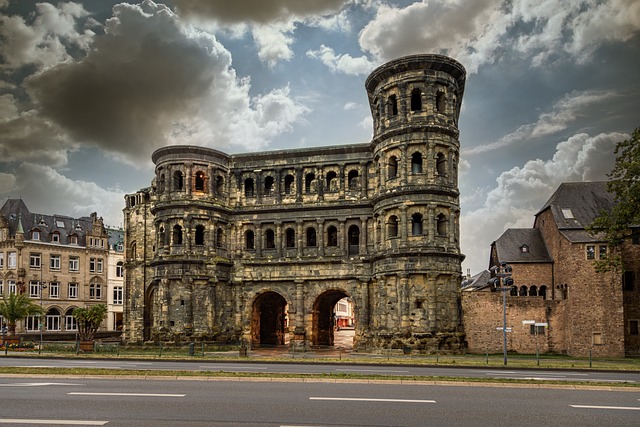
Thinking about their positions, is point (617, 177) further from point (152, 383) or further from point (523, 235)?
point (152, 383)

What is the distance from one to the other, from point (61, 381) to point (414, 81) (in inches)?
1164

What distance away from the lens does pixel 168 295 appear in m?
43.6

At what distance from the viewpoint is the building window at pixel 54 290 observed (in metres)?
65.0

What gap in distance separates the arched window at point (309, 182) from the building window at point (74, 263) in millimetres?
36695

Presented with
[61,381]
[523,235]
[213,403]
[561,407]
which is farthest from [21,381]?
[523,235]

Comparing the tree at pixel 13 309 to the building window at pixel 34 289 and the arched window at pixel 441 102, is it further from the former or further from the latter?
the arched window at pixel 441 102

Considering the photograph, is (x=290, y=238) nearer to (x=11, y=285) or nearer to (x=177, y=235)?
(x=177, y=235)

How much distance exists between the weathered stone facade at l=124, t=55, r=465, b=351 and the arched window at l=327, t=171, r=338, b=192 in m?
0.08

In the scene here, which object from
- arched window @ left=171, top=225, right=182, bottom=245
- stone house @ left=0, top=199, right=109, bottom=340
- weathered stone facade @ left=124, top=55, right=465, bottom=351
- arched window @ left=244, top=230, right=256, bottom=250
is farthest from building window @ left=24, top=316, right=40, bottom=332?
arched window @ left=244, top=230, right=256, bottom=250

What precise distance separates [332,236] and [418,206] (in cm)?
830

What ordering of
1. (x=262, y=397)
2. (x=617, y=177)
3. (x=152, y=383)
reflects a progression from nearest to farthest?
(x=262, y=397)
(x=152, y=383)
(x=617, y=177)

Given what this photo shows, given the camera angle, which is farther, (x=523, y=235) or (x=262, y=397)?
(x=523, y=235)

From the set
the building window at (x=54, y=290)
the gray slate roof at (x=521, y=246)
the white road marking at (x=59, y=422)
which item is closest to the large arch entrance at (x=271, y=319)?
the gray slate roof at (x=521, y=246)

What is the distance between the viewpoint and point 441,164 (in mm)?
39875
